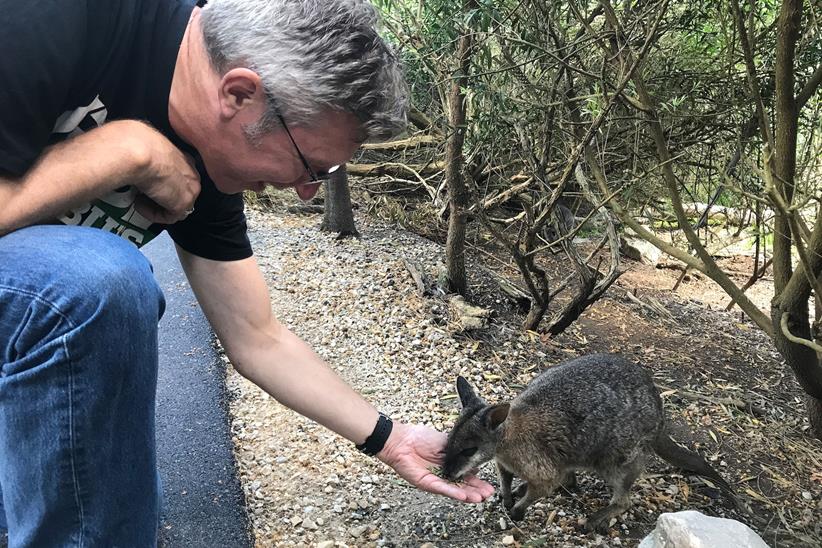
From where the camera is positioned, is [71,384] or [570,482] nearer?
[71,384]

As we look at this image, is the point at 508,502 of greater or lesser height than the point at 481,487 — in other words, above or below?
below

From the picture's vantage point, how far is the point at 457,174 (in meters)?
4.29

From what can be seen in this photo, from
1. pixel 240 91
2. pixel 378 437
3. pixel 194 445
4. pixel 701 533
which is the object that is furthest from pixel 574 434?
pixel 240 91

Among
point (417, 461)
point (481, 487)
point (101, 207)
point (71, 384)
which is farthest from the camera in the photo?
point (481, 487)

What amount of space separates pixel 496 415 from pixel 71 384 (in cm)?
170

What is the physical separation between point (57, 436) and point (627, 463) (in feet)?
7.28

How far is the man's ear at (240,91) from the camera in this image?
1439mm

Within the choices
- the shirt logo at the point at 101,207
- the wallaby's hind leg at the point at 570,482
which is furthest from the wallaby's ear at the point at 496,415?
the shirt logo at the point at 101,207

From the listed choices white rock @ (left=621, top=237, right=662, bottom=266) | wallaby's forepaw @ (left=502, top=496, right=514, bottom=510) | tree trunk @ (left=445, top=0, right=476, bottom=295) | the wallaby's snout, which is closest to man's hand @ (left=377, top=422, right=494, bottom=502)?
the wallaby's snout

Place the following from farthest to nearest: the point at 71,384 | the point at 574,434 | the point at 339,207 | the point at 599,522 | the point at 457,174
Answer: the point at 339,207 < the point at 457,174 < the point at 574,434 < the point at 599,522 < the point at 71,384

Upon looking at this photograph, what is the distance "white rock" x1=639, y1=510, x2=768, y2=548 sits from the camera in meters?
2.01

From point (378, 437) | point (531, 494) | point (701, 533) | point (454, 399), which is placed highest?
point (701, 533)

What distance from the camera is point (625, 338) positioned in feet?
15.3

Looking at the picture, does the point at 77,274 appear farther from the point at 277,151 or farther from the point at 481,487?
the point at 481,487
